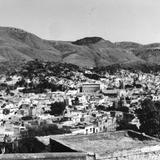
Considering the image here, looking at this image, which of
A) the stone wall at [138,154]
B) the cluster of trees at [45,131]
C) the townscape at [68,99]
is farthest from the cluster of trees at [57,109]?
the stone wall at [138,154]

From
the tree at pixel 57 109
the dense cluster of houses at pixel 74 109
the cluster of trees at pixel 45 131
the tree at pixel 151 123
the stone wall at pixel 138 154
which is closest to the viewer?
the stone wall at pixel 138 154

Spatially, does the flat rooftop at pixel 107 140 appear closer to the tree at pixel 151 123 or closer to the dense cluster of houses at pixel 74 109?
the tree at pixel 151 123

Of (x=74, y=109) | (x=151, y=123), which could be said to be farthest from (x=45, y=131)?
(x=74, y=109)

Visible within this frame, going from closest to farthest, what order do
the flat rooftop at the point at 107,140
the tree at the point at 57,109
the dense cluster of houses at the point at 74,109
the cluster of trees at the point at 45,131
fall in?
the flat rooftop at the point at 107,140 → the cluster of trees at the point at 45,131 → the dense cluster of houses at the point at 74,109 → the tree at the point at 57,109

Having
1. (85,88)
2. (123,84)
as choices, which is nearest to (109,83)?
(123,84)

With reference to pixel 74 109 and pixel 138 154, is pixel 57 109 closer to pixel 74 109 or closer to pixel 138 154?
pixel 74 109

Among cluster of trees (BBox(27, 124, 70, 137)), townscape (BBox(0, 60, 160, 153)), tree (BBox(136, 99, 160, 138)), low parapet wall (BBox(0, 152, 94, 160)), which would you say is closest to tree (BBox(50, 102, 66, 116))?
townscape (BBox(0, 60, 160, 153))
